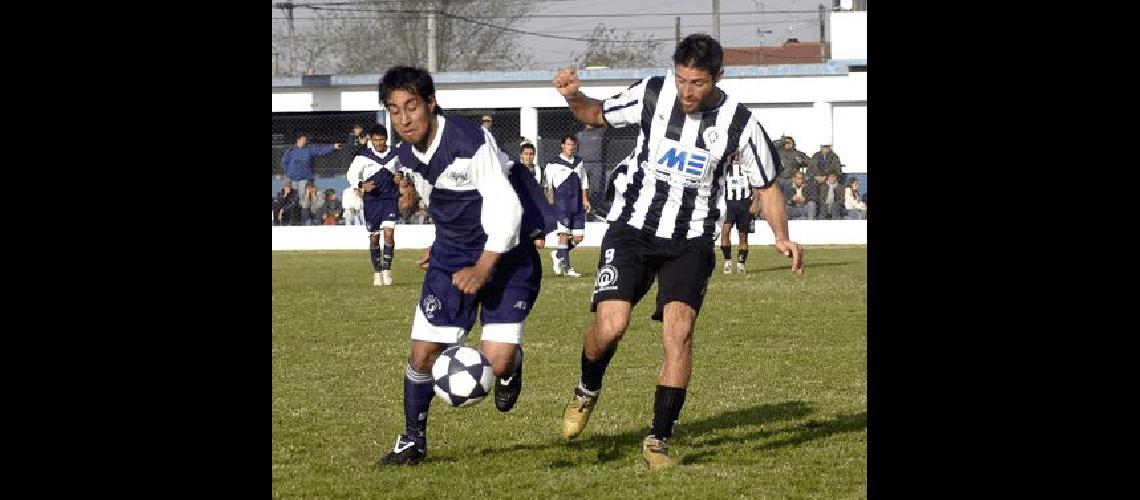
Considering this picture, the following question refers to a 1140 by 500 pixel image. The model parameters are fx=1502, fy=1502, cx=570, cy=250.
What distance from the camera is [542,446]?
851cm

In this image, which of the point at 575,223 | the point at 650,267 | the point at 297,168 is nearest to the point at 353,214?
the point at 297,168

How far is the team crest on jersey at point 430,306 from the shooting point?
26.4ft

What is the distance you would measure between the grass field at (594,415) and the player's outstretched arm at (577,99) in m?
1.84

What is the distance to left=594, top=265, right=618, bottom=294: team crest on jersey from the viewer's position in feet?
27.3

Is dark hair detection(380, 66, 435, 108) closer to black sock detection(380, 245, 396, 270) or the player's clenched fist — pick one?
the player's clenched fist


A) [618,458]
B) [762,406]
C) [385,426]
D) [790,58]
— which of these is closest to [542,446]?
[618,458]

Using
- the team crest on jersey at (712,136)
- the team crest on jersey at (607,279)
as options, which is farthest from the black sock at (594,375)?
the team crest on jersey at (712,136)

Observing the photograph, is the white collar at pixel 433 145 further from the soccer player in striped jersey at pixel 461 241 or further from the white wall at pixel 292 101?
the white wall at pixel 292 101

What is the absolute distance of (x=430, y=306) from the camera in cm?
805

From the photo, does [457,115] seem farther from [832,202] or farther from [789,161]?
[832,202]

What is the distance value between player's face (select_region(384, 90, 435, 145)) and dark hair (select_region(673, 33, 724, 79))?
51.4 inches

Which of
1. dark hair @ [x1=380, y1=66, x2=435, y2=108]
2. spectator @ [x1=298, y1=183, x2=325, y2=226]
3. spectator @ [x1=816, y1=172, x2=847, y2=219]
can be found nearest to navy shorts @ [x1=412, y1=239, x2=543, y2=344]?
dark hair @ [x1=380, y1=66, x2=435, y2=108]

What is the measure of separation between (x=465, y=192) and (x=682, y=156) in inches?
47.5
